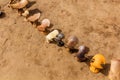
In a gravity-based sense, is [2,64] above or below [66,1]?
below

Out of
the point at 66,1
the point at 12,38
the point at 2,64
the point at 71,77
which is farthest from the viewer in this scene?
the point at 66,1

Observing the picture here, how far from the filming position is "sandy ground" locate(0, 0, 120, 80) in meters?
5.75

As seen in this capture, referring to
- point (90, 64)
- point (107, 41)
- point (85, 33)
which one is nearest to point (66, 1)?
point (85, 33)

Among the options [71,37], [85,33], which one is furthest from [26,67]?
[85,33]

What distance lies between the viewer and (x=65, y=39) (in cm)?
625

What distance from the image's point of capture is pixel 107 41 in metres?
6.09

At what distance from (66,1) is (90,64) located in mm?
2108

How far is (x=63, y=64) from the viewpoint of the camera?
5836mm

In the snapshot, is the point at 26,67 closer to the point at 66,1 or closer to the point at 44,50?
the point at 44,50

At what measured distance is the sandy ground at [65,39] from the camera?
5746 millimetres

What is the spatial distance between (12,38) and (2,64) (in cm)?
76

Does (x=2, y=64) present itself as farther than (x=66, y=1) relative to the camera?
No

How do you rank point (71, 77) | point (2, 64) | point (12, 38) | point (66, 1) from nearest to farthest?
point (71, 77)
point (2, 64)
point (12, 38)
point (66, 1)

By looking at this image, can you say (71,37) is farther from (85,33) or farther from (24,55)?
(24,55)
